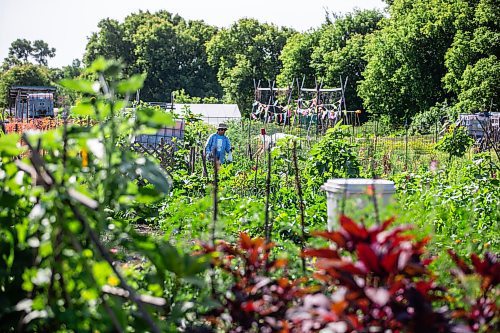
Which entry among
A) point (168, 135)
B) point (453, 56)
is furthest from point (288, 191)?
point (453, 56)

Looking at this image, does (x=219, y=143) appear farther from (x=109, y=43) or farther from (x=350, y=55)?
(x=109, y=43)

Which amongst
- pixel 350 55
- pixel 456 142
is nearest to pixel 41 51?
pixel 350 55

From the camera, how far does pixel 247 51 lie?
2234 inches

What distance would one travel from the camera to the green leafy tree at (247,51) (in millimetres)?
53406

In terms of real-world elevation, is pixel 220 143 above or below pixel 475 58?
below

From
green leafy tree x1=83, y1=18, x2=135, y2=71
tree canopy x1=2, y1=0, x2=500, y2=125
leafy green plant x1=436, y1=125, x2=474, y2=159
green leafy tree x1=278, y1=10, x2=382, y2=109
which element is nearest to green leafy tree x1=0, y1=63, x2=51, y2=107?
tree canopy x1=2, y1=0, x2=500, y2=125

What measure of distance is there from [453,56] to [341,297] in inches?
1339

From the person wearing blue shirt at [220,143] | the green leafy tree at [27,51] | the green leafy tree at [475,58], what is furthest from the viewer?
the green leafy tree at [27,51]

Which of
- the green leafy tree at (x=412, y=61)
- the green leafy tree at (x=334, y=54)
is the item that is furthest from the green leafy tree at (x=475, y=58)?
the green leafy tree at (x=334, y=54)

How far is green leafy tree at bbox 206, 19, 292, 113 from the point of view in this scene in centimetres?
5341

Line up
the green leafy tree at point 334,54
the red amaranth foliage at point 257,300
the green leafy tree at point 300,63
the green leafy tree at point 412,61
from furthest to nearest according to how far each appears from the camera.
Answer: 1. the green leafy tree at point 300,63
2. the green leafy tree at point 334,54
3. the green leafy tree at point 412,61
4. the red amaranth foliage at point 257,300

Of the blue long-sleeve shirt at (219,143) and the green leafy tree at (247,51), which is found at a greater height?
the green leafy tree at (247,51)

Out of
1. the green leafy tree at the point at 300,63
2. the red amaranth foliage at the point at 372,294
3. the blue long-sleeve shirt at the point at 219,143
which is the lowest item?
the blue long-sleeve shirt at the point at 219,143

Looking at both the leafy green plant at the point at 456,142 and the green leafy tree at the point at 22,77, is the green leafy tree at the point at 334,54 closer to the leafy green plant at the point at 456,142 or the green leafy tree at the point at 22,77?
the green leafy tree at the point at 22,77
